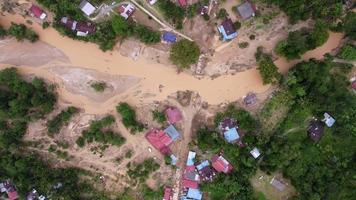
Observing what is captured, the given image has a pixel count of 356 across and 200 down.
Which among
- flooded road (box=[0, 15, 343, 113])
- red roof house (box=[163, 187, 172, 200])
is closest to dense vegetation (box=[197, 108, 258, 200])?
flooded road (box=[0, 15, 343, 113])

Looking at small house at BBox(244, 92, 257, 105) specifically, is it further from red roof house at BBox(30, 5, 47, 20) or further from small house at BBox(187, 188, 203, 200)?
red roof house at BBox(30, 5, 47, 20)

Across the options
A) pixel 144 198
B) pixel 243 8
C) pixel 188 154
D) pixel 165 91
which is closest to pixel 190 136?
pixel 188 154

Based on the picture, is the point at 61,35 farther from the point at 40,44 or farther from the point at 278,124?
the point at 278,124

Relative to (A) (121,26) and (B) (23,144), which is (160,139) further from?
(B) (23,144)

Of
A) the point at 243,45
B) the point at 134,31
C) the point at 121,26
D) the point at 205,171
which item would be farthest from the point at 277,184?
the point at 121,26

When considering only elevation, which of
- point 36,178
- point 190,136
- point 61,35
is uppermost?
point 61,35
